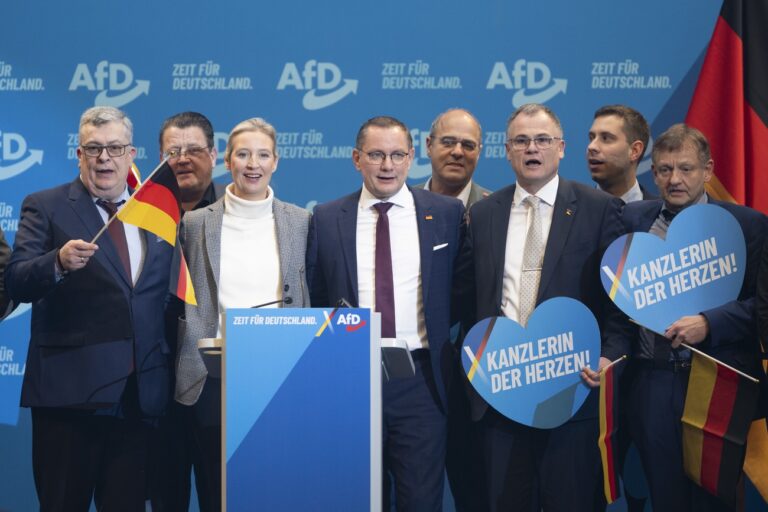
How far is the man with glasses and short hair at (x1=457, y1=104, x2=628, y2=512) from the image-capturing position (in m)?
3.97

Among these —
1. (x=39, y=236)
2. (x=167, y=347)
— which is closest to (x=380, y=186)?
(x=167, y=347)

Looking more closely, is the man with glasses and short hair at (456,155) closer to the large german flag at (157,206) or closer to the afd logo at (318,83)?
the afd logo at (318,83)

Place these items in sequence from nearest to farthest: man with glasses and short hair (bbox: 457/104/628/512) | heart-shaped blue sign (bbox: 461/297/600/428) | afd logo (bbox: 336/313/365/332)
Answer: afd logo (bbox: 336/313/365/332)
heart-shaped blue sign (bbox: 461/297/600/428)
man with glasses and short hair (bbox: 457/104/628/512)

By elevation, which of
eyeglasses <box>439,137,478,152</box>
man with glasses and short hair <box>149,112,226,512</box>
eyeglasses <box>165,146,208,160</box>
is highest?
eyeglasses <box>439,137,478,152</box>

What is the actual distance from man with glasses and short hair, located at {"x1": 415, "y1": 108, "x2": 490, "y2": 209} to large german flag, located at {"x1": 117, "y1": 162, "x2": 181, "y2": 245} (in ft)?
4.87

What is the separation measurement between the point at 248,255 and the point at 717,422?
198 centimetres

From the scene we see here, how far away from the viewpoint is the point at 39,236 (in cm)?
403

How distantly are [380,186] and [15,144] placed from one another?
2.69 m

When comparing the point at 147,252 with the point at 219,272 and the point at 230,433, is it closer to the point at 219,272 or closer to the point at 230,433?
the point at 219,272

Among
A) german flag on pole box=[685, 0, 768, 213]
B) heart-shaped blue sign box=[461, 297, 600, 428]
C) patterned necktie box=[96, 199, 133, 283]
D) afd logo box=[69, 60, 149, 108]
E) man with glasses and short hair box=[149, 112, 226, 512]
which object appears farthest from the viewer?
afd logo box=[69, 60, 149, 108]

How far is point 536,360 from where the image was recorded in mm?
3883

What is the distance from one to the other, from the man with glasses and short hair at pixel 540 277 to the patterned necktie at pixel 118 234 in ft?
4.61

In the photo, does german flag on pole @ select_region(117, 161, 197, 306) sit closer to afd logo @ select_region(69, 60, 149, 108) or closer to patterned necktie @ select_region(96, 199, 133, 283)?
patterned necktie @ select_region(96, 199, 133, 283)

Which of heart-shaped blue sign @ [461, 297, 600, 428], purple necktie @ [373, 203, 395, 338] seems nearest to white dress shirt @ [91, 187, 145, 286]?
purple necktie @ [373, 203, 395, 338]
